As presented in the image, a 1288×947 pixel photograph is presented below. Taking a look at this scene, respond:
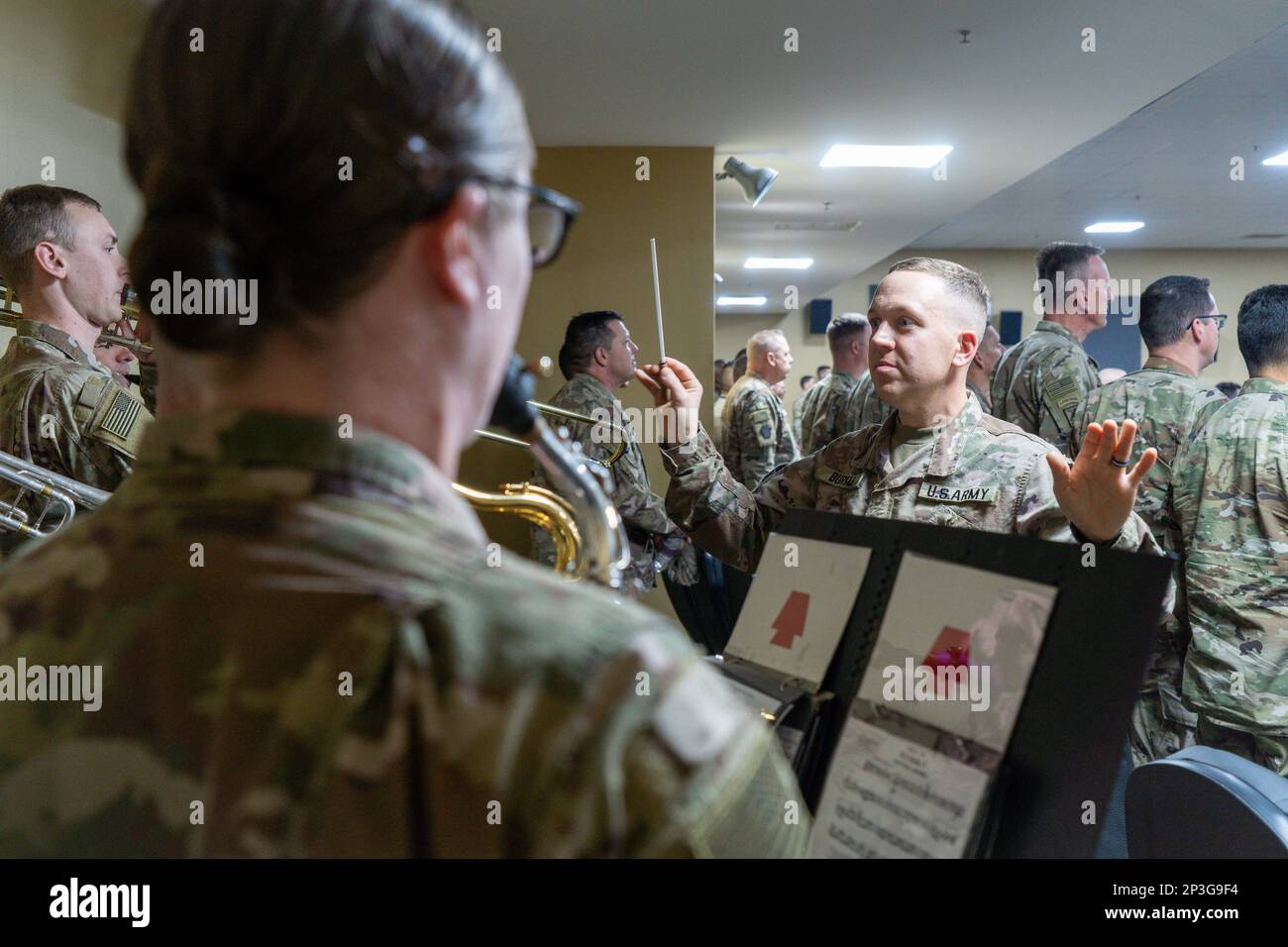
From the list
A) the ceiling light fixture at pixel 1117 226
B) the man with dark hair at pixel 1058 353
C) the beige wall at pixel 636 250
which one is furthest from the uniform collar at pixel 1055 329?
the ceiling light fixture at pixel 1117 226

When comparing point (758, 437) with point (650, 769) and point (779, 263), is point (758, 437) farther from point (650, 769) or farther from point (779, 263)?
point (779, 263)

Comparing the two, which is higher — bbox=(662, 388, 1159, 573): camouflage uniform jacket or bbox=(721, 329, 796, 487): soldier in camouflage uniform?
bbox=(721, 329, 796, 487): soldier in camouflage uniform

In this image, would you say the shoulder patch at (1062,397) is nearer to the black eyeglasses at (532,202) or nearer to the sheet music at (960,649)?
the sheet music at (960,649)

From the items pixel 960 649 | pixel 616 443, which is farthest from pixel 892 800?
pixel 616 443

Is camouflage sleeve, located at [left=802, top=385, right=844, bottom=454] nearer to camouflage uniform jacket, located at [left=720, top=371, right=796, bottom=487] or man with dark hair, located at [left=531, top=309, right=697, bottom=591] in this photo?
camouflage uniform jacket, located at [left=720, top=371, right=796, bottom=487]

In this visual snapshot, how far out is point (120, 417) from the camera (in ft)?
7.76

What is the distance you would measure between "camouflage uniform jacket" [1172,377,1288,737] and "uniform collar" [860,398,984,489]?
1116mm

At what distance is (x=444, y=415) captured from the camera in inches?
25.9

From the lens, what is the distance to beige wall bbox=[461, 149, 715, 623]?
600cm

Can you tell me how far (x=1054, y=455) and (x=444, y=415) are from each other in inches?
50.0

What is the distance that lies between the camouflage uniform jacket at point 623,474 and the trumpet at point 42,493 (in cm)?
203

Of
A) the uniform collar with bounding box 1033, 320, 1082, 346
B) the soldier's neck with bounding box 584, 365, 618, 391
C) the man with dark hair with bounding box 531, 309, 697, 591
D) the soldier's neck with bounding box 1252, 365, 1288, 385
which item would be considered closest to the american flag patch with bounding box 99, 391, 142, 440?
the man with dark hair with bounding box 531, 309, 697, 591

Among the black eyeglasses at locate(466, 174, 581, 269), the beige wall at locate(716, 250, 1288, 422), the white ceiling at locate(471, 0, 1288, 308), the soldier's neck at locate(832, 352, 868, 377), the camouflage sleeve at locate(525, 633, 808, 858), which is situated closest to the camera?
the camouflage sleeve at locate(525, 633, 808, 858)

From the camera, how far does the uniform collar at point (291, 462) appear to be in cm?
58
